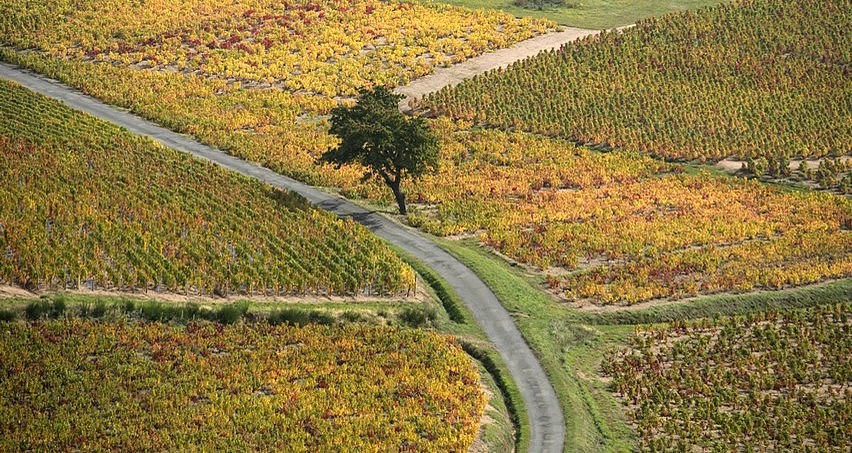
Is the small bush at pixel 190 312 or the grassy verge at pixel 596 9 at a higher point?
the grassy verge at pixel 596 9

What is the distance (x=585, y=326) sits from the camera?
65438mm

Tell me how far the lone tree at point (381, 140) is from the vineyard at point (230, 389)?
18929 millimetres

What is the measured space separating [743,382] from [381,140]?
1130 inches

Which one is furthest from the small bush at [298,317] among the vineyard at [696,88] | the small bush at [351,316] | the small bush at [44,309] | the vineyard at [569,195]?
the vineyard at [696,88]

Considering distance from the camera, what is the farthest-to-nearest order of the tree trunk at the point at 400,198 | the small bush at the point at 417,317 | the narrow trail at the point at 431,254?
the tree trunk at the point at 400,198 < the small bush at the point at 417,317 < the narrow trail at the point at 431,254

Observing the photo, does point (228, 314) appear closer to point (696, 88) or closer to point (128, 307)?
point (128, 307)

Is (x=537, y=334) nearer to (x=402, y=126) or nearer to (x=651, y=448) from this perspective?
(x=651, y=448)

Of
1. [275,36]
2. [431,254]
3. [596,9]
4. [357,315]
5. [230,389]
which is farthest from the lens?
[596,9]

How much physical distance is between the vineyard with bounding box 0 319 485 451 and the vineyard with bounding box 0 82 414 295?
500 cm

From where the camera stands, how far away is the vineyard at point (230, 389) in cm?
4859

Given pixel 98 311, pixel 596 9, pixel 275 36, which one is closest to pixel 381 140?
pixel 98 311

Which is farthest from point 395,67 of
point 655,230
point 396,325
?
point 396,325

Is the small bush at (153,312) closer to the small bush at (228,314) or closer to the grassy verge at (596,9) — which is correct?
the small bush at (228,314)

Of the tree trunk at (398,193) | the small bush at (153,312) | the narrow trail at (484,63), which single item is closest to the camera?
the small bush at (153,312)
